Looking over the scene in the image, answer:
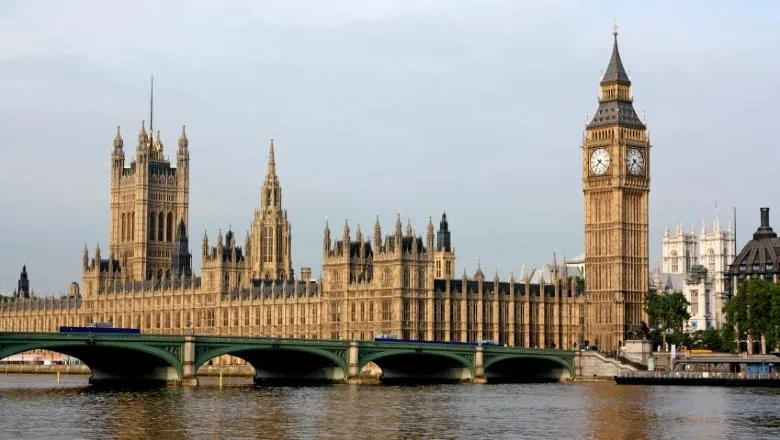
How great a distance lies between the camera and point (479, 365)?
433 ft

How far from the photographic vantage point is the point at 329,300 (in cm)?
16038

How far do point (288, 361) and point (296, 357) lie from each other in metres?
3.16

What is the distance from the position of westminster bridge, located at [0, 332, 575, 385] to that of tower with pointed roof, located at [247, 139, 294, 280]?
151 feet

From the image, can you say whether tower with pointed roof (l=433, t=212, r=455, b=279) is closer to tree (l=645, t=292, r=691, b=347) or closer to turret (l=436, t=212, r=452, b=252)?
turret (l=436, t=212, r=452, b=252)

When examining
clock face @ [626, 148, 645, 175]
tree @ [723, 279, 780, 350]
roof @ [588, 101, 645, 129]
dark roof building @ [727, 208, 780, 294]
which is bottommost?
tree @ [723, 279, 780, 350]

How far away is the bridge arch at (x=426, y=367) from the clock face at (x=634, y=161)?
35.1 metres

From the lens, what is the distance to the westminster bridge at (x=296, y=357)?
10769cm

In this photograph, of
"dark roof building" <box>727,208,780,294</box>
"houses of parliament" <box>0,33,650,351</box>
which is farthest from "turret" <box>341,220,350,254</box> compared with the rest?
"dark roof building" <box>727,208,780,294</box>

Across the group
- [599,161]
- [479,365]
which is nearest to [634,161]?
[599,161]

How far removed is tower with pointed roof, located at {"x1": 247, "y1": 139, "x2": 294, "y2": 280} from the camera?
18475 centimetres

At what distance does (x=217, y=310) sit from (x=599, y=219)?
45404mm

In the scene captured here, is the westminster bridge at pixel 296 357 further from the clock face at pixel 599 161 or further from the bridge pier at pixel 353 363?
the clock face at pixel 599 161

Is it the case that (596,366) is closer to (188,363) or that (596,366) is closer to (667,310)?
(667,310)

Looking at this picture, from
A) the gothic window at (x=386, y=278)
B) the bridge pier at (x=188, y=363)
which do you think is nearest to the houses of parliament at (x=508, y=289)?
the gothic window at (x=386, y=278)
